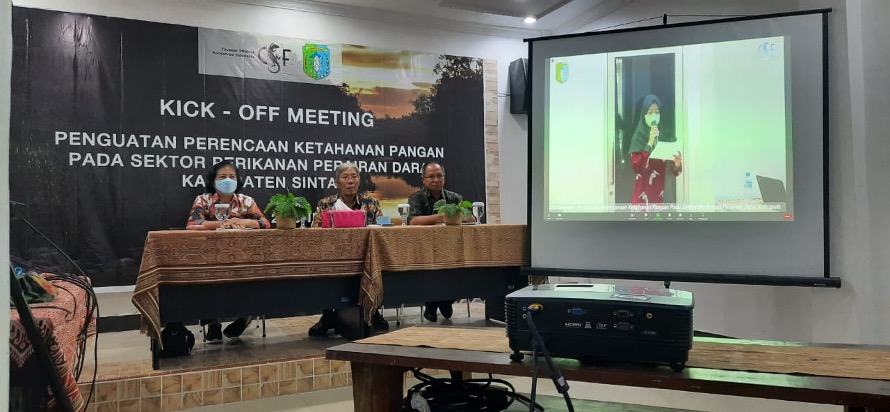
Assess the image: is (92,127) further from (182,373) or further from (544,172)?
(544,172)

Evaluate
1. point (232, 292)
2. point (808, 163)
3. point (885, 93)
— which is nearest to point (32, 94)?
point (232, 292)

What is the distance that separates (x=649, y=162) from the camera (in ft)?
6.07

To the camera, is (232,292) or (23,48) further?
(23,48)

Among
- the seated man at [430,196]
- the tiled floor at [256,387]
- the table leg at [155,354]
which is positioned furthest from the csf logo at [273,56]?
the table leg at [155,354]

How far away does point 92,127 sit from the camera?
3963mm

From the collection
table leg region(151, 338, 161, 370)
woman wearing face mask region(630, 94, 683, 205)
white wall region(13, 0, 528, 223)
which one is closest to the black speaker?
white wall region(13, 0, 528, 223)

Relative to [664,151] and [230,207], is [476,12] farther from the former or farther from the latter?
→ [664,151]

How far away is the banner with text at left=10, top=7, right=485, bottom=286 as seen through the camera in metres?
3.82

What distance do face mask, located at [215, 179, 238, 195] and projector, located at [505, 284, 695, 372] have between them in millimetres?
2983

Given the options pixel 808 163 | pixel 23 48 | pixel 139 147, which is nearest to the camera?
pixel 808 163

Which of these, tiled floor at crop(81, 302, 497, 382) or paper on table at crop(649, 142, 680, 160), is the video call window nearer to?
paper on table at crop(649, 142, 680, 160)

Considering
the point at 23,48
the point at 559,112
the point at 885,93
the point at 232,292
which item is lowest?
the point at 232,292

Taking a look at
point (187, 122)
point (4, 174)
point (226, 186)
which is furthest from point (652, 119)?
point (187, 122)

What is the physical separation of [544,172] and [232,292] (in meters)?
1.71
